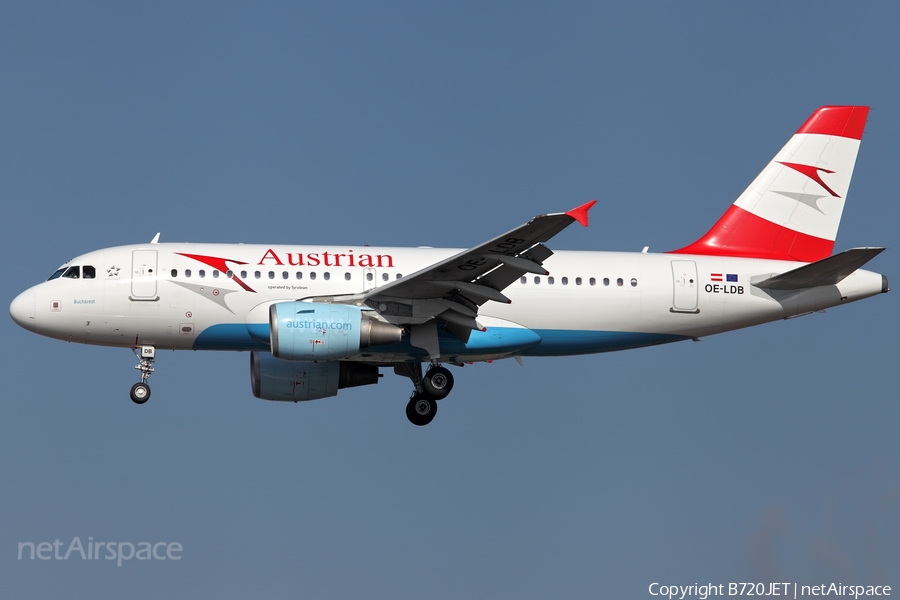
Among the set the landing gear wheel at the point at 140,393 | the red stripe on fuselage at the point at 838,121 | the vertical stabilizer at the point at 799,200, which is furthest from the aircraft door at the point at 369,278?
the red stripe on fuselage at the point at 838,121

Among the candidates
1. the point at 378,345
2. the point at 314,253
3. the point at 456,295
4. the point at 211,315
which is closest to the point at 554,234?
the point at 456,295

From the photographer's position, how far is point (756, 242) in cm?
3381

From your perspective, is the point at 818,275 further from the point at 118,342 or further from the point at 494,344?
the point at 118,342

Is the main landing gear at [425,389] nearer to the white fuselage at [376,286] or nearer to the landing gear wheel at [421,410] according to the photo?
the landing gear wheel at [421,410]

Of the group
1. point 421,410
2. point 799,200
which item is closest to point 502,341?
point 421,410

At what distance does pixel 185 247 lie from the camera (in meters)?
30.6

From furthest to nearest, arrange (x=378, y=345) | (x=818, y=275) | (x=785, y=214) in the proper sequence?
(x=785, y=214) → (x=818, y=275) → (x=378, y=345)

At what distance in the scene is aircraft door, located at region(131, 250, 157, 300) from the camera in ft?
97.5

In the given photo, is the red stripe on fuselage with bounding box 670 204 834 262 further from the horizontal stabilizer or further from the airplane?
the horizontal stabilizer

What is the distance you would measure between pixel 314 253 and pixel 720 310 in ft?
37.3

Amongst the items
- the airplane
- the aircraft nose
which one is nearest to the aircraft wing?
the airplane

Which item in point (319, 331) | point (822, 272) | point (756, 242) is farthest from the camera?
point (756, 242)

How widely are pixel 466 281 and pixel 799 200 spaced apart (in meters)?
12.1

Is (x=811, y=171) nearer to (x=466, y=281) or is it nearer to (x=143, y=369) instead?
(x=466, y=281)
